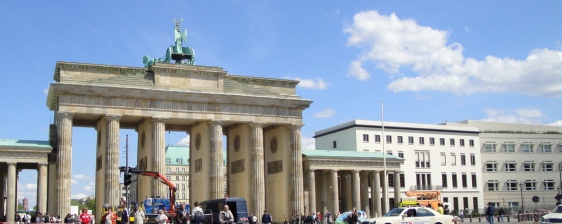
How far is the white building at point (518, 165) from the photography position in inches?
3912

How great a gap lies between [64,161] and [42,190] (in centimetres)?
294

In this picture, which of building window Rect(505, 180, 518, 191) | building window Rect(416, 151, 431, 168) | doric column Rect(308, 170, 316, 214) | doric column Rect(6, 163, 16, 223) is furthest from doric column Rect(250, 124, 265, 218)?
building window Rect(505, 180, 518, 191)

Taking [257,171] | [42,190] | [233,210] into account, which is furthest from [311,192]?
[42,190]

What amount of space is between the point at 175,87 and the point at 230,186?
41.3 ft

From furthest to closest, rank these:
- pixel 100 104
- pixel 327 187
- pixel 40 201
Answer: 1. pixel 327 187
2. pixel 100 104
3. pixel 40 201

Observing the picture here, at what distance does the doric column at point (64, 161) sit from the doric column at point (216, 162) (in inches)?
494

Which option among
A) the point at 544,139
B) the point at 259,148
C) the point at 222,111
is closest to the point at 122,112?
the point at 222,111

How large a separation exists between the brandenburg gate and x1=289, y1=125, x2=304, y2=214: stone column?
0.32ft

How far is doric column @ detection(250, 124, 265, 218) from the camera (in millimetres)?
62406

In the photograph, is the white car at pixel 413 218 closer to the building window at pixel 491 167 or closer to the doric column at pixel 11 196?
the doric column at pixel 11 196

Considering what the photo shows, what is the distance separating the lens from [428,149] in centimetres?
9406

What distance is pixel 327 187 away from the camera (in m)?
75.1

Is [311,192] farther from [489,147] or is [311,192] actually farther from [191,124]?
[489,147]

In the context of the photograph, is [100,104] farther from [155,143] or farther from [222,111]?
[222,111]
